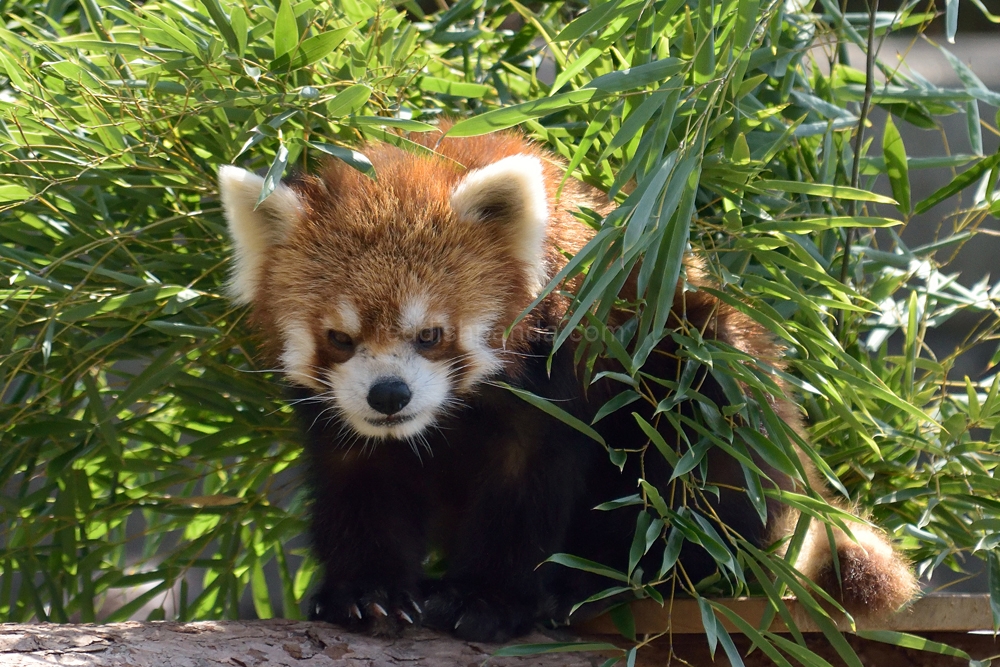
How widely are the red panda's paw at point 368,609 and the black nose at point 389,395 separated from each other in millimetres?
458

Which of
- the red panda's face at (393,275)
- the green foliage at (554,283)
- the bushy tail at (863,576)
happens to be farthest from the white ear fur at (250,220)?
the bushy tail at (863,576)

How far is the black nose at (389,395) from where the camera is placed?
222 cm

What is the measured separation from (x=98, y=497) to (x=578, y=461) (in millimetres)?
1615

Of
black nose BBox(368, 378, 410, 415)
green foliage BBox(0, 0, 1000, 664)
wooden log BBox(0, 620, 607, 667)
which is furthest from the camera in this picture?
black nose BBox(368, 378, 410, 415)

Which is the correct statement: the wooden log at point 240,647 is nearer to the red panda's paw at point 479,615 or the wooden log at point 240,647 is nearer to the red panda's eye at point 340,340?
the red panda's paw at point 479,615

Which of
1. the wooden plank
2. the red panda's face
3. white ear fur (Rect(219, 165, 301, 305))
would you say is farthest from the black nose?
the wooden plank

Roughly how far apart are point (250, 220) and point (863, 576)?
1.65 m

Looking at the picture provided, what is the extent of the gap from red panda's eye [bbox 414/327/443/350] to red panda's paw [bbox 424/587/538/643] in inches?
24.3

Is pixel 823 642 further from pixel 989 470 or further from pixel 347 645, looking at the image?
pixel 347 645

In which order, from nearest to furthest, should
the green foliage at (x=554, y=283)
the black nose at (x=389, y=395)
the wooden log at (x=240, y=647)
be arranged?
1. the wooden log at (x=240, y=647)
2. the green foliage at (x=554, y=283)
3. the black nose at (x=389, y=395)

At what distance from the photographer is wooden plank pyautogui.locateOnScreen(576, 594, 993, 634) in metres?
2.23

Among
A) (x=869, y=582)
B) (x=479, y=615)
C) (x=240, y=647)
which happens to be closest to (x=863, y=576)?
(x=869, y=582)

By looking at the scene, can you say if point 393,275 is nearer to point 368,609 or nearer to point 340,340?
point 340,340

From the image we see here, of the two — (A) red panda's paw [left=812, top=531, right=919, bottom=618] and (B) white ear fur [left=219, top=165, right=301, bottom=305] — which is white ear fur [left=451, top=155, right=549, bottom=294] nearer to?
(B) white ear fur [left=219, top=165, right=301, bottom=305]
